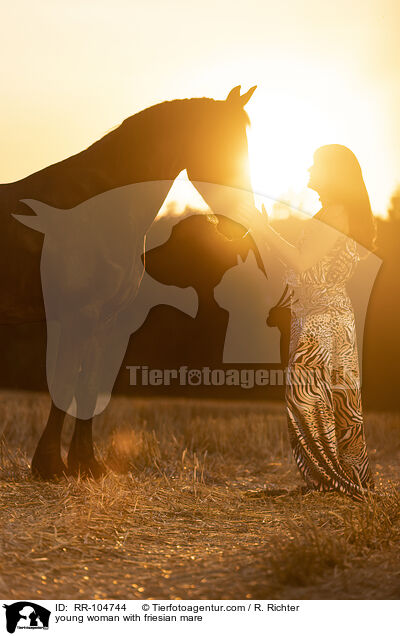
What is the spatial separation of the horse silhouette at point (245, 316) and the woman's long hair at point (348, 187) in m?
3.64

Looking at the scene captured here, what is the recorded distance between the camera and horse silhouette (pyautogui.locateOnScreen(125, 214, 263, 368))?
24.4ft

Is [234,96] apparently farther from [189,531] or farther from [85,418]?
[189,531]

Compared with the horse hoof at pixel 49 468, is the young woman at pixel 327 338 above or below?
above

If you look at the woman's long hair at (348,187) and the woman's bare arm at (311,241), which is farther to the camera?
the woman's bare arm at (311,241)

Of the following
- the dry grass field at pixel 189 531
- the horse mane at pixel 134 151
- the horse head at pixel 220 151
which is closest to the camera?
the dry grass field at pixel 189 531

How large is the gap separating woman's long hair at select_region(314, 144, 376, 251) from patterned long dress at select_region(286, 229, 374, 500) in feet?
0.37

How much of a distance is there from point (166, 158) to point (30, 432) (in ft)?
12.3

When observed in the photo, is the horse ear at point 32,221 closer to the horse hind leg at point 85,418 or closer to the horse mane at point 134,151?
the horse mane at point 134,151

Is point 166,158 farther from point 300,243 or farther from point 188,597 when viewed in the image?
point 188,597

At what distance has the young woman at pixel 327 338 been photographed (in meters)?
4.59

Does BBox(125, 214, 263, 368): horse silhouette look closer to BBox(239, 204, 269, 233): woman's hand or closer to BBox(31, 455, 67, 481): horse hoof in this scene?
BBox(239, 204, 269, 233): woman's hand
